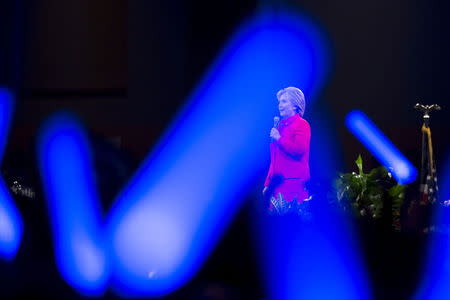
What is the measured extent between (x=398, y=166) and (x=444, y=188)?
0.29 metres

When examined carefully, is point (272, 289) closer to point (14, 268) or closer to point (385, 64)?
point (14, 268)

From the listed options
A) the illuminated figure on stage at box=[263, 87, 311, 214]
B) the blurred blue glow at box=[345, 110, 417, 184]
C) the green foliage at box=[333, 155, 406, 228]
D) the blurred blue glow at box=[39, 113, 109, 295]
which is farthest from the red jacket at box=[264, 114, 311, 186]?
the blurred blue glow at box=[39, 113, 109, 295]

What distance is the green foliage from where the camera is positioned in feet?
9.77

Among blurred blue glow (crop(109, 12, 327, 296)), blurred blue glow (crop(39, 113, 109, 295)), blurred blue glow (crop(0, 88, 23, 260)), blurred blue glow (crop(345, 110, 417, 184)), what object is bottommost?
blurred blue glow (crop(0, 88, 23, 260))

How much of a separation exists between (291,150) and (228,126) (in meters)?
0.66

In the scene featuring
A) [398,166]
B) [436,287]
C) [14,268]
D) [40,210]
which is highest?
[398,166]

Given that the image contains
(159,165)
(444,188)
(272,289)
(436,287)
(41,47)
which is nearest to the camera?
(436,287)

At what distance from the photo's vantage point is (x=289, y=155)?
3.17m

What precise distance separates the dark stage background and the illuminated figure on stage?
2.26 feet

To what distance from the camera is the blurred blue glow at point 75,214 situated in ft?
8.43

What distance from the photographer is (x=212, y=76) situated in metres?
3.80

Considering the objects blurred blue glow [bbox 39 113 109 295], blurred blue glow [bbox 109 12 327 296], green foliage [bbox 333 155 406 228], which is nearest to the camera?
blurred blue glow [bbox 39 113 109 295]

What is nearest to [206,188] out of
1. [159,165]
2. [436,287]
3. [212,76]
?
[159,165]

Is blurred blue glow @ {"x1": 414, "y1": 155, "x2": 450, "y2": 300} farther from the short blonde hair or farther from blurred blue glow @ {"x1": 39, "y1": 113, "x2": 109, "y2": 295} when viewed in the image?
blurred blue glow @ {"x1": 39, "y1": 113, "x2": 109, "y2": 295}
